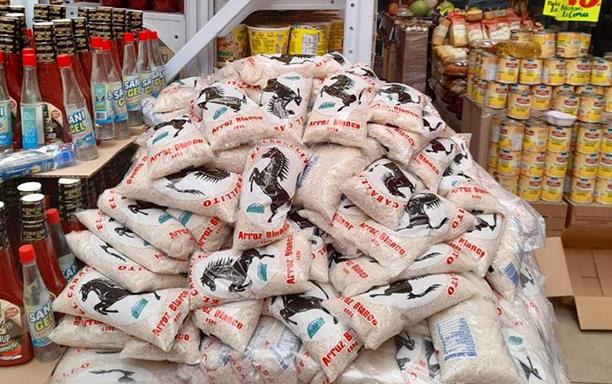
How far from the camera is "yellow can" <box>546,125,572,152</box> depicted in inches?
124

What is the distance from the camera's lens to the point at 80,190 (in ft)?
5.49

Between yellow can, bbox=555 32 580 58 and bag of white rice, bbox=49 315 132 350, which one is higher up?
yellow can, bbox=555 32 580 58

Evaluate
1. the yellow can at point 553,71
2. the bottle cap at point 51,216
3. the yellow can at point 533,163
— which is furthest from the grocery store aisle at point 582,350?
the bottle cap at point 51,216

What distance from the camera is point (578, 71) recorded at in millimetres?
3246

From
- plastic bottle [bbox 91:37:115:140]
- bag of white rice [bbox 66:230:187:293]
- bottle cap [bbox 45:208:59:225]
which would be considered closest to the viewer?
bag of white rice [bbox 66:230:187:293]

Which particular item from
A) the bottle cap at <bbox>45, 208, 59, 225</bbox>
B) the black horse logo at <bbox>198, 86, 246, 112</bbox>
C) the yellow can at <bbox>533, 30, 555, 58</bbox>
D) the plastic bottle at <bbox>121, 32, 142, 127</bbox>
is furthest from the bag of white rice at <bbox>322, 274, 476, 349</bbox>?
the yellow can at <bbox>533, 30, 555, 58</bbox>

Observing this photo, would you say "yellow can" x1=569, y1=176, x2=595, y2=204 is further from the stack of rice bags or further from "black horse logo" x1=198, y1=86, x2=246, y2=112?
"black horse logo" x1=198, y1=86, x2=246, y2=112

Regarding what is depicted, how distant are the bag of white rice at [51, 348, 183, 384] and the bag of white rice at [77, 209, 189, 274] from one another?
0.21m

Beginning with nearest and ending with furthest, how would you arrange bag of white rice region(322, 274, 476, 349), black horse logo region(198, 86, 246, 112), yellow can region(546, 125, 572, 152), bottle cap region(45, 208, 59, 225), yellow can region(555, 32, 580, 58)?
bag of white rice region(322, 274, 476, 349) → bottle cap region(45, 208, 59, 225) → black horse logo region(198, 86, 246, 112) → yellow can region(546, 125, 572, 152) → yellow can region(555, 32, 580, 58)

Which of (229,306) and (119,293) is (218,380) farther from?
(119,293)

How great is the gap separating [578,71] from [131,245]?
2.57 metres

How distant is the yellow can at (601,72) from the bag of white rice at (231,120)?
2.19 meters

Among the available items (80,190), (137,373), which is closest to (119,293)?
(137,373)

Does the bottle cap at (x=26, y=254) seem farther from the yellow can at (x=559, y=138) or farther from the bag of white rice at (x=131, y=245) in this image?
the yellow can at (x=559, y=138)
